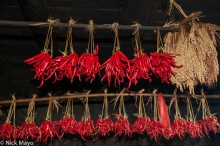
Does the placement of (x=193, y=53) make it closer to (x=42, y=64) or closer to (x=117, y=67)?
(x=117, y=67)

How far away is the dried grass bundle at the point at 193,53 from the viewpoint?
197 centimetres

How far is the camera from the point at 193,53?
200 cm

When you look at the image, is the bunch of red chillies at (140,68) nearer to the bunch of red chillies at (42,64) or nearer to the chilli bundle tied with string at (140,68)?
the chilli bundle tied with string at (140,68)

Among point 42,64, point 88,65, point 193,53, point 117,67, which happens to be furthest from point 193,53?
point 42,64

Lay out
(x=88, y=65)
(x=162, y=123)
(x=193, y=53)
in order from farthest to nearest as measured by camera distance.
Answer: (x=162, y=123)
(x=193, y=53)
(x=88, y=65)

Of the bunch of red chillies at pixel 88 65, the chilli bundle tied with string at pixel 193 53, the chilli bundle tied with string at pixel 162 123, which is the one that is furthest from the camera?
the chilli bundle tied with string at pixel 162 123

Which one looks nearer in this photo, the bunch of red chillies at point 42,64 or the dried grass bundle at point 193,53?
the bunch of red chillies at point 42,64

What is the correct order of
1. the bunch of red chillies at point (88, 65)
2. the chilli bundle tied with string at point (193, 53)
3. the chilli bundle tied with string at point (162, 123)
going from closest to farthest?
the bunch of red chillies at point (88, 65) < the chilli bundle tied with string at point (193, 53) < the chilli bundle tied with string at point (162, 123)

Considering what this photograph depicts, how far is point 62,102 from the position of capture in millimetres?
3953

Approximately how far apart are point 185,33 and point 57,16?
63.3 inches

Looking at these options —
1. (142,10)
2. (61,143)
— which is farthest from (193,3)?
(61,143)

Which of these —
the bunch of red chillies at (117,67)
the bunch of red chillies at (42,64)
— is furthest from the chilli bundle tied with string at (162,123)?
the bunch of red chillies at (42,64)

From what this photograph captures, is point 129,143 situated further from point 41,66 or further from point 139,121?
point 41,66

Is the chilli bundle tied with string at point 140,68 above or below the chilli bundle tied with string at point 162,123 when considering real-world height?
above
